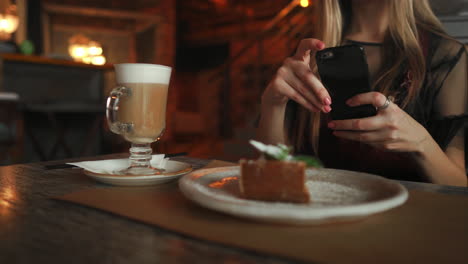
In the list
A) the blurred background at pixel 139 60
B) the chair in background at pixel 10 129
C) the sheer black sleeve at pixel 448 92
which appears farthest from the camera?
the blurred background at pixel 139 60

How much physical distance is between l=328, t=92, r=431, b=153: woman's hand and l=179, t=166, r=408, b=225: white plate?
0.31m

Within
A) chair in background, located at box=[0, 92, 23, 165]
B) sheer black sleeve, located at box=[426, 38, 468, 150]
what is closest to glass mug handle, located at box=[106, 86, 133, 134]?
sheer black sleeve, located at box=[426, 38, 468, 150]

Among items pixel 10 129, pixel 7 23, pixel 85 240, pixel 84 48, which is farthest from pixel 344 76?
pixel 84 48

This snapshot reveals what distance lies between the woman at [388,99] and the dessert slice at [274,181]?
1.64 feet

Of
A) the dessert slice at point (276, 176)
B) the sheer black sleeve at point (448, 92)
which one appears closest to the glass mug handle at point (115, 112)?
the dessert slice at point (276, 176)

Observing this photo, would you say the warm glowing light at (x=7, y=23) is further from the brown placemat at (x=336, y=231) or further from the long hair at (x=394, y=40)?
the brown placemat at (x=336, y=231)

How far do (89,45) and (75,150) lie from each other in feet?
16.8

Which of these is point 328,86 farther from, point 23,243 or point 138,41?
point 138,41

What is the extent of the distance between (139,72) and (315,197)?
470 millimetres

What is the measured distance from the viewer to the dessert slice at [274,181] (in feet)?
1.48

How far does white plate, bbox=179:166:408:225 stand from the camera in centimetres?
38

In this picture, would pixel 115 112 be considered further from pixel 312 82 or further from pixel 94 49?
pixel 94 49

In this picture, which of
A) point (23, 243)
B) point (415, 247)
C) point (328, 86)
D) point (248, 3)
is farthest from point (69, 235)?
point (248, 3)

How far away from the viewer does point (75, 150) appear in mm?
3596
